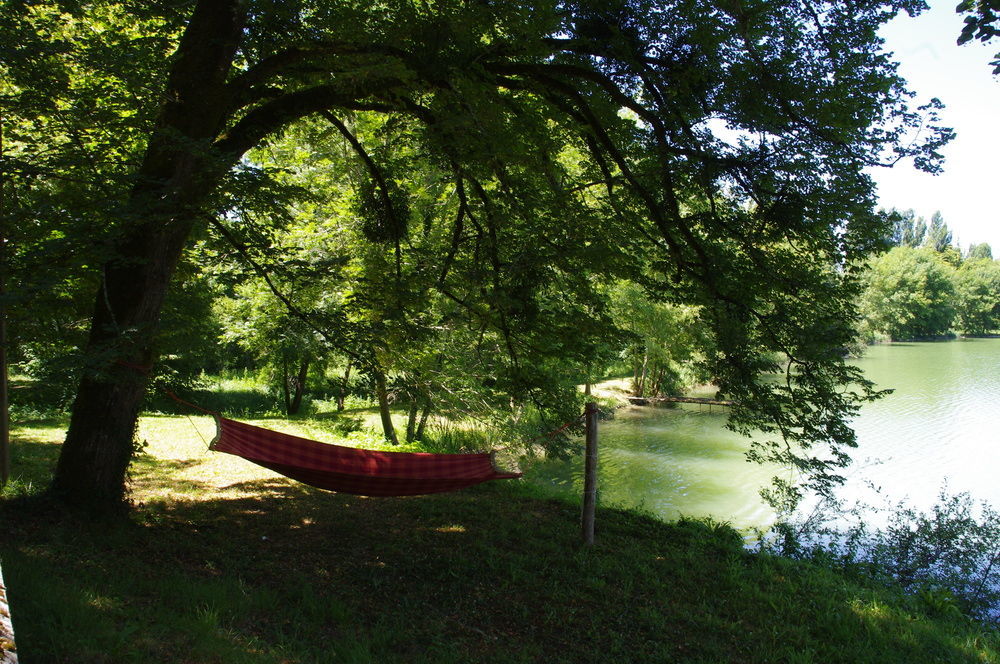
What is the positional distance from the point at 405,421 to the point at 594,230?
872 cm

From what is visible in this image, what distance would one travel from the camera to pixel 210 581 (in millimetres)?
3176

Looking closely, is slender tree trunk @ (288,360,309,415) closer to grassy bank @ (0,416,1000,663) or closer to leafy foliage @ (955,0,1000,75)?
grassy bank @ (0,416,1000,663)

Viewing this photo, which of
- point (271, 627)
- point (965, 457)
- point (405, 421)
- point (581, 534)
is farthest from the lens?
point (405, 421)

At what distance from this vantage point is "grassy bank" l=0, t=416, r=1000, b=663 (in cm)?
258

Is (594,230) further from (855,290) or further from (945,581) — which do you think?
(945,581)

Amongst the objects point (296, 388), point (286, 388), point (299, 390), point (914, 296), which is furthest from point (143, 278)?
point (914, 296)

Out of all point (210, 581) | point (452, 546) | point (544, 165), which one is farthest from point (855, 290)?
point (210, 581)

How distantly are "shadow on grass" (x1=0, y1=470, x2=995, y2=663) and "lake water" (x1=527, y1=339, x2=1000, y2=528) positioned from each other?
2.88m

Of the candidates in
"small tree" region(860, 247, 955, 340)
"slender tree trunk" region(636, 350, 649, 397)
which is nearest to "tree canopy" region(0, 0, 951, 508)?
"slender tree trunk" region(636, 350, 649, 397)

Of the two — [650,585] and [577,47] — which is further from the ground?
[577,47]

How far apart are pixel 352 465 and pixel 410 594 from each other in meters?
0.96

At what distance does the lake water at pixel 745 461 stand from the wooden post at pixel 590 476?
9.32 ft

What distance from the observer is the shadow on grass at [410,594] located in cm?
255

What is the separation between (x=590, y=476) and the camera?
445cm
